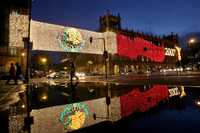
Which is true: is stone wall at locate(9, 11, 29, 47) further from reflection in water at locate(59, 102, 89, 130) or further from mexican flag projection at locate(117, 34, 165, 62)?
reflection in water at locate(59, 102, 89, 130)

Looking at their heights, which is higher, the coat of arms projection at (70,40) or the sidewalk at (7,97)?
the coat of arms projection at (70,40)

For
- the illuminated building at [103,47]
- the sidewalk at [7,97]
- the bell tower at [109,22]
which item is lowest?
the sidewalk at [7,97]

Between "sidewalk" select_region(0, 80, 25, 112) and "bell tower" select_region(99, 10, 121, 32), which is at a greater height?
"bell tower" select_region(99, 10, 121, 32)

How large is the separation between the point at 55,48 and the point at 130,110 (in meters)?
40.3

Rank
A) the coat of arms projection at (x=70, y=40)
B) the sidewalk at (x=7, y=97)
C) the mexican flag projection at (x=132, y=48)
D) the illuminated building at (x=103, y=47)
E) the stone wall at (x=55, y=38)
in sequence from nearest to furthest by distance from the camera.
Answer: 1. the sidewalk at (x=7, y=97)
2. the stone wall at (x=55, y=38)
3. the illuminated building at (x=103, y=47)
4. the coat of arms projection at (x=70, y=40)
5. the mexican flag projection at (x=132, y=48)

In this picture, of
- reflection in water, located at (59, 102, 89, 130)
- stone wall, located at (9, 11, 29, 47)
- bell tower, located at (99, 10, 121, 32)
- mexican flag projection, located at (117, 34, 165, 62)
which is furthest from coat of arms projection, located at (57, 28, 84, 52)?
reflection in water, located at (59, 102, 89, 130)

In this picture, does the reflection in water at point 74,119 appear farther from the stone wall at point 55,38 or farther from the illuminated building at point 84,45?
the stone wall at point 55,38

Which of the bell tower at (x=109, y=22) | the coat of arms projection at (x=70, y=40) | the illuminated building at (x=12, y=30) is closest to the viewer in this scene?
the illuminated building at (x=12, y=30)

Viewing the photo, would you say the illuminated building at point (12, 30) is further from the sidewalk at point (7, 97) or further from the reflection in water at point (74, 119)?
the reflection in water at point (74, 119)

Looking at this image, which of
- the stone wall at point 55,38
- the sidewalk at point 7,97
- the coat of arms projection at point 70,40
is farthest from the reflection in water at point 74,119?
the coat of arms projection at point 70,40

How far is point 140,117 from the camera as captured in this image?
18.0 ft

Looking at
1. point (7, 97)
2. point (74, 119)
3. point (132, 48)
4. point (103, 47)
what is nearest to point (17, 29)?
point (103, 47)

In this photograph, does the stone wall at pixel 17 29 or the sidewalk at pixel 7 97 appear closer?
the sidewalk at pixel 7 97

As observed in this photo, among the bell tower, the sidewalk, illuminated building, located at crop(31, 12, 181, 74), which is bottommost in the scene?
the sidewalk
